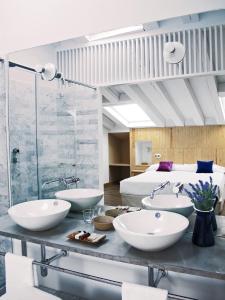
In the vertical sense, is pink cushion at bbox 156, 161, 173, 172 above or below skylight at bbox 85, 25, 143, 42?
below

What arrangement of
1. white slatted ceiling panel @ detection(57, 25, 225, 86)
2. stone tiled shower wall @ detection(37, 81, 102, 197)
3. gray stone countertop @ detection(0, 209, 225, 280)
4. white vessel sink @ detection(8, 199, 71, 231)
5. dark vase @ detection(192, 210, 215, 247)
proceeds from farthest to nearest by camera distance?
stone tiled shower wall @ detection(37, 81, 102, 197), white slatted ceiling panel @ detection(57, 25, 225, 86), white vessel sink @ detection(8, 199, 71, 231), dark vase @ detection(192, 210, 215, 247), gray stone countertop @ detection(0, 209, 225, 280)

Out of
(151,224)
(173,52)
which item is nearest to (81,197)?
(151,224)

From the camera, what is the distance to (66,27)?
236 centimetres

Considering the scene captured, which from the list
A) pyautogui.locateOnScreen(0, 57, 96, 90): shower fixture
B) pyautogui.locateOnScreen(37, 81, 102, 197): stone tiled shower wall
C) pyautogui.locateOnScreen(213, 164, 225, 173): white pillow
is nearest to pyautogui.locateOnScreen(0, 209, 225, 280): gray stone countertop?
pyautogui.locateOnScreen(213, 164, 225, 173): white pillow

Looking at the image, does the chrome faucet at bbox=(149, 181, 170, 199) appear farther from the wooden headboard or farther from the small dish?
the small dish

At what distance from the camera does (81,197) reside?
7.40 ft

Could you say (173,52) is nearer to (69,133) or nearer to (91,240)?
(69,133)

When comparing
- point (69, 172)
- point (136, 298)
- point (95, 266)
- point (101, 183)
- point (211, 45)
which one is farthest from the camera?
point (69, 172)

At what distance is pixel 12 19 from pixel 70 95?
884 mm

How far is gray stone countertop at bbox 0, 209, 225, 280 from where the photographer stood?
133cm

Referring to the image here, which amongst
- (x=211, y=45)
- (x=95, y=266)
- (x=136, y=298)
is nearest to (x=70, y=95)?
(x=211, y=45)

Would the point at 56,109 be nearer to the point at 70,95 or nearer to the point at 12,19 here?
the point at 70,95

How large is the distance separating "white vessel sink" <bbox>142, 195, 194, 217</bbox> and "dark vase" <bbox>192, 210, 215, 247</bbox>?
28cm

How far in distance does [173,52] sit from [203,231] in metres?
1.29
